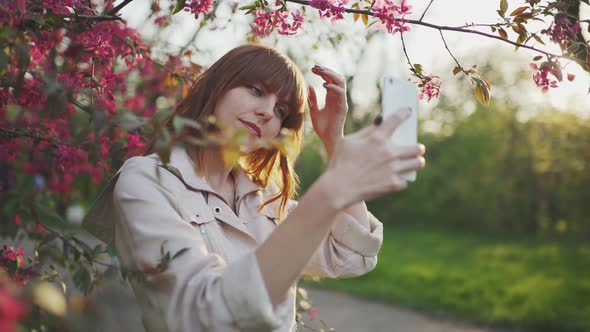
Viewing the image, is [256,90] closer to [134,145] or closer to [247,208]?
[247,208]

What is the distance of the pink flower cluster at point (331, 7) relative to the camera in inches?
76.0

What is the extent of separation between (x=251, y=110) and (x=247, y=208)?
36 cm

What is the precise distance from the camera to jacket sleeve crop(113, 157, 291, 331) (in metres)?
1.15

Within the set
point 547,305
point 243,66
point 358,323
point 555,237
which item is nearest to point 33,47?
point 243,66

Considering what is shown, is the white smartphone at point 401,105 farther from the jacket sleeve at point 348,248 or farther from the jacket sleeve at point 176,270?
the jacket sleeve at point 348,248

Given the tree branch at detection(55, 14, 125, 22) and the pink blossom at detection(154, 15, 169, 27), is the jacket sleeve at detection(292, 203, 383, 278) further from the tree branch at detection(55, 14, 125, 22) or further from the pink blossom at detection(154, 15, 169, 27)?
the pink blossom at detection(154, 15, 169, 27)

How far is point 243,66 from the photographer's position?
184 centimetres

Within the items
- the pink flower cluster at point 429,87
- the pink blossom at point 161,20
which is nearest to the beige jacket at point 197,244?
the pink flower cluster at point 429,87

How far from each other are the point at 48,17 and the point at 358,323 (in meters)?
4.83

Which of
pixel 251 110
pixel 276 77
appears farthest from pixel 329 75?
pixel 251 110

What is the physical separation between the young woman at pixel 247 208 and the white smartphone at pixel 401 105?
0.13 ft

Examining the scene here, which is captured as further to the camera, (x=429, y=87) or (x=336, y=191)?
(x=429, y=87)

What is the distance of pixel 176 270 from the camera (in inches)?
49.5

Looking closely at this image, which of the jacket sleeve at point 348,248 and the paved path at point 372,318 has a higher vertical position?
the jacket sleeve at point 348,248
